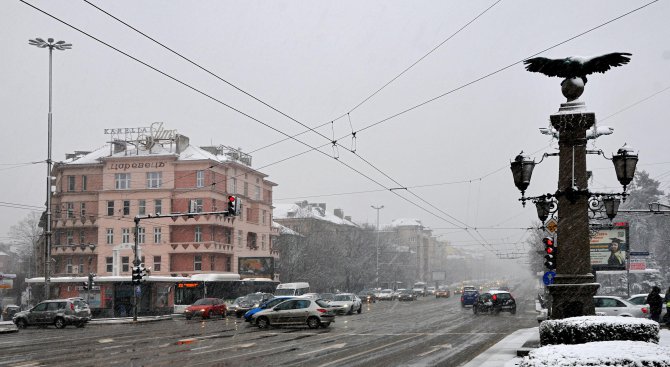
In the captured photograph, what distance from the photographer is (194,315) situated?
45000 millimetres

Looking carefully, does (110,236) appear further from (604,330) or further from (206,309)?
(604,330)

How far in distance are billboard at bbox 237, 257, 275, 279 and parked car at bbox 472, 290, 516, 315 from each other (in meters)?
26.4

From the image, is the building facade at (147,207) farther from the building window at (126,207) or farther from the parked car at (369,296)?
the parked car at (369,296)

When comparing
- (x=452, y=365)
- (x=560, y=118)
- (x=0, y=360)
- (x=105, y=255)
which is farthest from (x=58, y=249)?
(x=560, y=118)

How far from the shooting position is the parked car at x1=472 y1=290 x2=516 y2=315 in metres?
45.2

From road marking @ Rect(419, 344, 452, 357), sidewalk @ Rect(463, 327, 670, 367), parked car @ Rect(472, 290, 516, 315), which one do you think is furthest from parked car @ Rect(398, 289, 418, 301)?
road marking @ Rect(419, 344, 452, 357)

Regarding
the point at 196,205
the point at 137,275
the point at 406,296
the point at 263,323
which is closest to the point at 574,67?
the point at 263,323

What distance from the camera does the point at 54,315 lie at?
1527 inches

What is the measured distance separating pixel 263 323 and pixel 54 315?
14.3 m

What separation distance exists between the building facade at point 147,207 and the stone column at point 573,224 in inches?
2334

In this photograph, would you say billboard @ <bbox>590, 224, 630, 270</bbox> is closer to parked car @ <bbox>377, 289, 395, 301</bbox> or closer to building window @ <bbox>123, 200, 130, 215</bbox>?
parked car @ <bbox>377, 289, 395, 301</bbox>

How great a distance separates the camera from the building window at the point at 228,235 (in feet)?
240

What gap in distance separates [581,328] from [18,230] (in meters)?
136

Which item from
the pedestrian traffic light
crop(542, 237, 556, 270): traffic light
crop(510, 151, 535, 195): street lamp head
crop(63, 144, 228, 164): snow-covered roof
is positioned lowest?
the pedestrian traffic light
